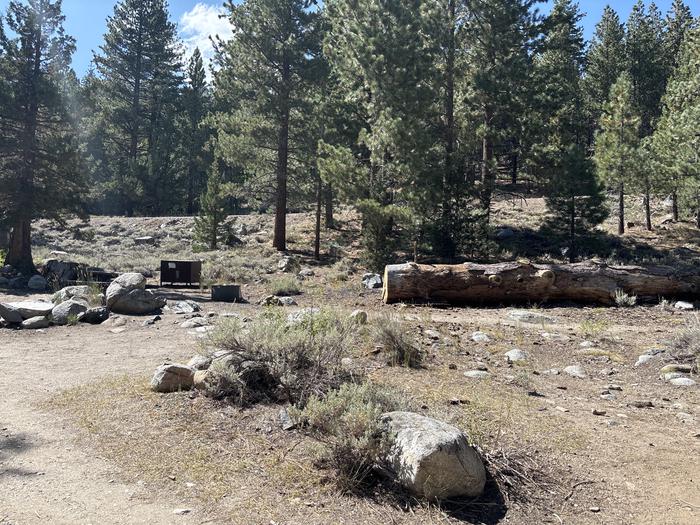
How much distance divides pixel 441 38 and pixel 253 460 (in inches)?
716

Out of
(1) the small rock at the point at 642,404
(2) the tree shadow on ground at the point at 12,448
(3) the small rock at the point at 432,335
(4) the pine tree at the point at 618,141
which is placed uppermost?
(4) the pine tree at the point at 618,141

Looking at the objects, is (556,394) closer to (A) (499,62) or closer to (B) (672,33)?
(A) (499,62)

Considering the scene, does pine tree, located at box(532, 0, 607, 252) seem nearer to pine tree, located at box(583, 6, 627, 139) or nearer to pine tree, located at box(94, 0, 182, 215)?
pine tree, located at box(583, 6, 627, 139)

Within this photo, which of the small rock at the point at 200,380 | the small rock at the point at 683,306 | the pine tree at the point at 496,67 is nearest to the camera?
the small rock at the point at 200,380

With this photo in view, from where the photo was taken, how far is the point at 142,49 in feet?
136

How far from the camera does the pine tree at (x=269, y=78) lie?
2245cm

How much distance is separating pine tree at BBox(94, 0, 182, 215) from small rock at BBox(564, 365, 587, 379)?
35575 mm

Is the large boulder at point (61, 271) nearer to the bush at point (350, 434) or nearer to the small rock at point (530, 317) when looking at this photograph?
the small rock at point (530, 317)

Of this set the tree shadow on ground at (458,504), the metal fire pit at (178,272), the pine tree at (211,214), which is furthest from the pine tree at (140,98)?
the tree shadow on ground at (458,504)

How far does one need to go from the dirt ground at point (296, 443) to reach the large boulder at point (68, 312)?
1995mm

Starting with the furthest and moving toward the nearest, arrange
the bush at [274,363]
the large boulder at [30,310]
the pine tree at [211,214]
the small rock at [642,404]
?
the pine tree at [211,214] → the large boulder at [30,310] → the small rock at [642,404] → the bush at [274,363]

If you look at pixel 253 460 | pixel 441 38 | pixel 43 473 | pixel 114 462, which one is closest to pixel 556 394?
pixel 253 460

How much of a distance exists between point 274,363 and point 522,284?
8.99m

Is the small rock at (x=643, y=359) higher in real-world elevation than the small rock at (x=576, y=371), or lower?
higher
